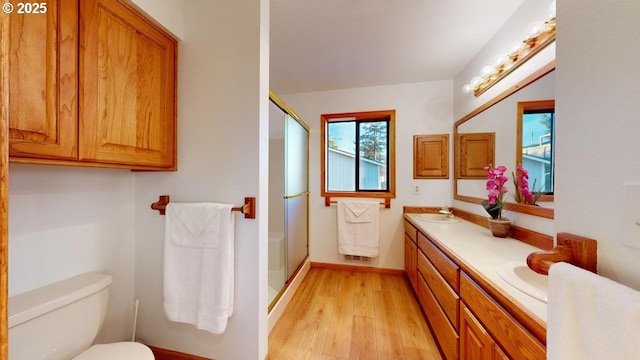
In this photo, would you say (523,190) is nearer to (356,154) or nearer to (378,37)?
(378,37)

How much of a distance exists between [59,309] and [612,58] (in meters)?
2.00

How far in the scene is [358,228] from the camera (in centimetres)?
267

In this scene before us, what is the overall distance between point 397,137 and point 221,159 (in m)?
2.14

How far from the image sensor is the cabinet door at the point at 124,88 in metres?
0.95

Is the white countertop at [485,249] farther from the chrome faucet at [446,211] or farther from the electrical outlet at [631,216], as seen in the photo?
the electrical outlet at [631,216]

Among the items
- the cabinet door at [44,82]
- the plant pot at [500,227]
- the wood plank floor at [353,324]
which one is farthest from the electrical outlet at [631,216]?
the cabinet door at [44,82]

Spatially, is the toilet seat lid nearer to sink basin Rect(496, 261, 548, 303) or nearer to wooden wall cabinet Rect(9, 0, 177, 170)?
wooden wall cabinet Rect(9, 0, 177, 170)

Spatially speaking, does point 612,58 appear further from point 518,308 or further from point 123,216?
point 123,216

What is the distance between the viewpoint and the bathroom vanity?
0.73 metres

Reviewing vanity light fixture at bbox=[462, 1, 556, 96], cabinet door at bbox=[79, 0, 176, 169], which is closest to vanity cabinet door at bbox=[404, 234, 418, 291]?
vanity light fixture at bbox=[462, 1, 556, 96]

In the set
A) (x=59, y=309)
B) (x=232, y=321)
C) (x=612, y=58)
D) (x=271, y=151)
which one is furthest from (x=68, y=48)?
(x=612, y=58)

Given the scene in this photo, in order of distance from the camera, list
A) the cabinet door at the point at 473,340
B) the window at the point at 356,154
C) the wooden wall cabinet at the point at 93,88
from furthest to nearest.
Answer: the window at the point at 356,154 < the cabinet door at the point at 473,340 < the wooden wall cabinet at the point at 93,88

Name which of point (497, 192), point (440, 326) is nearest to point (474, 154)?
point (497, 192)

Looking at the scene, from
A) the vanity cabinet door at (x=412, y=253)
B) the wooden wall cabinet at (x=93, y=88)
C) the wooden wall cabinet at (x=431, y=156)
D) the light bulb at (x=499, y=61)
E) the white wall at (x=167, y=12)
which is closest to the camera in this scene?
the wooden wall cabinet at (x=93, y=88)
